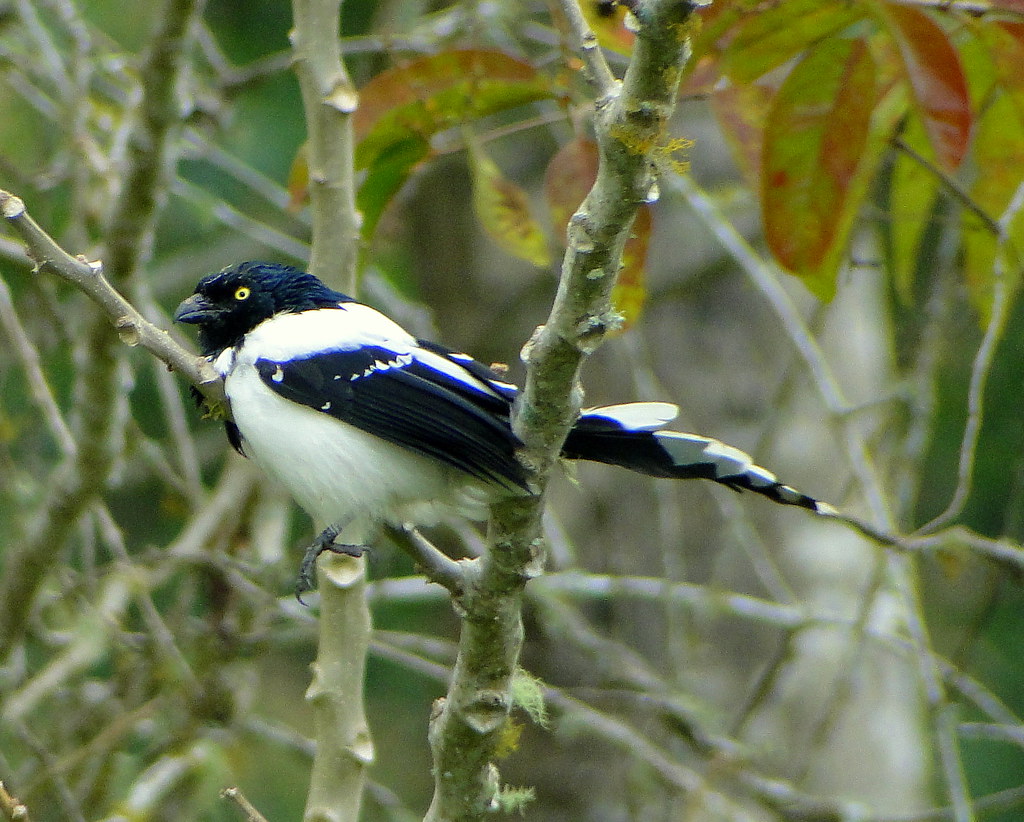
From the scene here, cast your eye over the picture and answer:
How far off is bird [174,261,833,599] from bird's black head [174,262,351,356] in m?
0.04

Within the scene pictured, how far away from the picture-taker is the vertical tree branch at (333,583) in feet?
9.03

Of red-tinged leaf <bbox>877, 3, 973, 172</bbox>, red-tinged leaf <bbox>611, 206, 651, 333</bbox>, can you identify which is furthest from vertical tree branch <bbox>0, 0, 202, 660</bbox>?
red-tinged leaf <bbox>877, 3, 973, 172</bbox>

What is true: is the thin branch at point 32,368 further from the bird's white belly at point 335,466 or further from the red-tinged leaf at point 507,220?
the red-tinged leaf at point 507,220

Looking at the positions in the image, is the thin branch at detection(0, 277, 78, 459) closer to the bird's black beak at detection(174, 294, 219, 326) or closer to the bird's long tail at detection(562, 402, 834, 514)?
the bird's black beak at detection(174, 294, 219, 326)

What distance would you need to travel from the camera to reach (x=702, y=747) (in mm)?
4281

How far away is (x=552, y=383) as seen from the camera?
1.97 m

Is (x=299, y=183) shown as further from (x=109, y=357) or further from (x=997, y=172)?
(x=997, y=172)

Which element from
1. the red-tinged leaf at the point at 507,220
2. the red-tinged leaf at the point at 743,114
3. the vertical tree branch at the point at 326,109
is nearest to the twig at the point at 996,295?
the red-tinged leaf at the point at 743,114

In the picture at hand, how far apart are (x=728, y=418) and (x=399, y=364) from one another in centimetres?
280

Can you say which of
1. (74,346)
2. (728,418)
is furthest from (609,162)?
(728,418)

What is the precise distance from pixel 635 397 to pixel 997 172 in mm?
2424

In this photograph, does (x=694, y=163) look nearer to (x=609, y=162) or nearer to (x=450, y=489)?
(x=450, y=489)

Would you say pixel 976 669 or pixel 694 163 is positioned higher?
pixel 694 163

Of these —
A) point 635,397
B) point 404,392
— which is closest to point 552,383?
point 404,392
